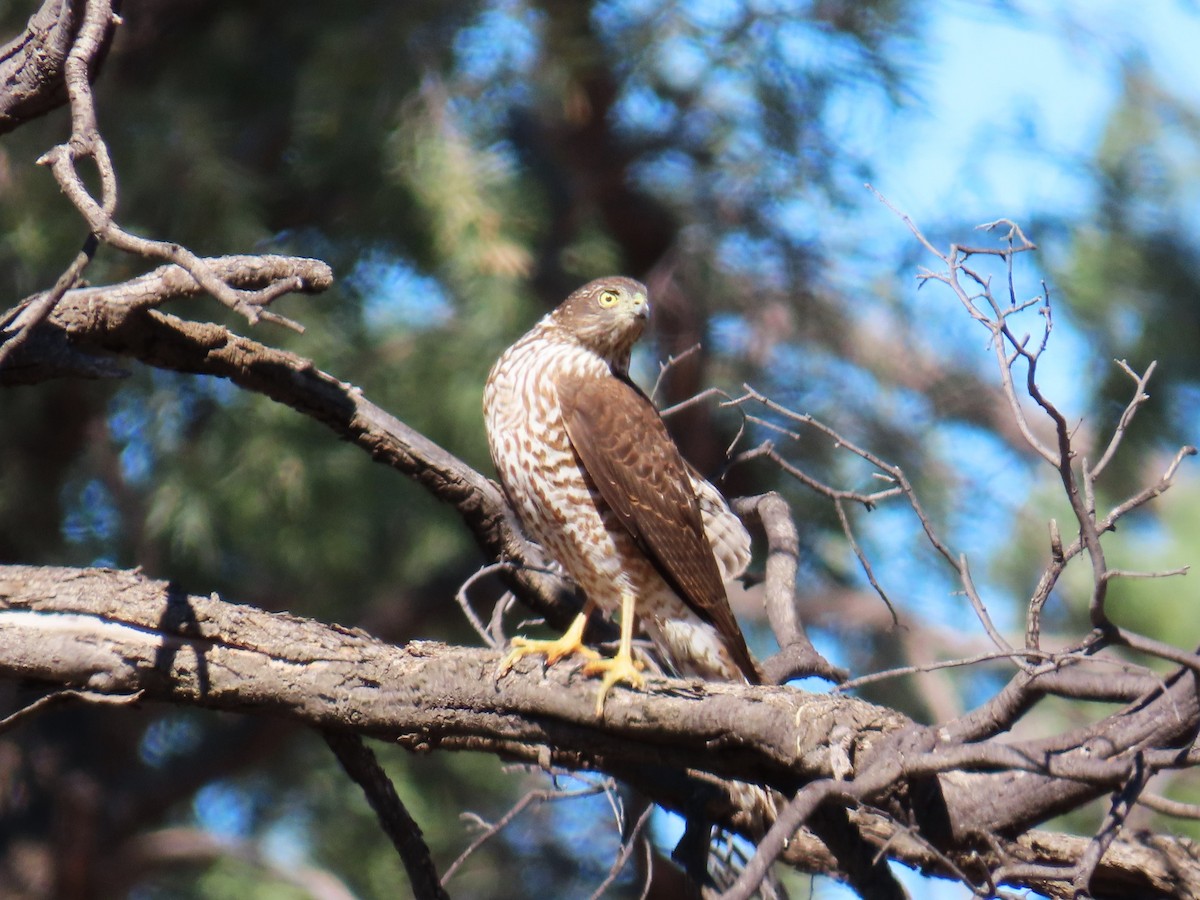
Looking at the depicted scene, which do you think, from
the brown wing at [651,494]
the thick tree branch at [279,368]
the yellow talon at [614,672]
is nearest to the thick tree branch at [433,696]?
the yellow talon at [614,672]

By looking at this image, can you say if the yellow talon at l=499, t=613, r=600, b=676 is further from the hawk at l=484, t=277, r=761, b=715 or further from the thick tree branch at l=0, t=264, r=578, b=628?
the thick tree branch at l=0, t=264, r=578, b=628

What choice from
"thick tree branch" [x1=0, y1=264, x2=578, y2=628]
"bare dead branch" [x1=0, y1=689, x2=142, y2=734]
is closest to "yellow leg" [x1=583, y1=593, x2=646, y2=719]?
"thick tree branch" [x1=0, y1=264, x2=578, y2=628]

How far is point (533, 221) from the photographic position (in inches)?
197

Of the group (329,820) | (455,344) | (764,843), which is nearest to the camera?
(764,843)

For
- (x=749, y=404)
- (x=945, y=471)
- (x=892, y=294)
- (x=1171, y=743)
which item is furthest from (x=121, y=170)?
(x=1171, y=743)

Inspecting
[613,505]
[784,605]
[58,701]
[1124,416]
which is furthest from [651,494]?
[58,701]

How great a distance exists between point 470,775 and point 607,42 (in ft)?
13.2

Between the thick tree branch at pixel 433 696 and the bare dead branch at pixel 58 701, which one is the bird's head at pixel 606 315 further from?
the bare dead branch at pixel 58 701

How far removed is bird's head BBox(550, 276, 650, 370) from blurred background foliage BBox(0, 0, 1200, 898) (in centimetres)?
86

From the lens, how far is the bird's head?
12.8 feet

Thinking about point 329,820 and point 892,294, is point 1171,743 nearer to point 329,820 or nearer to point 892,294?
point 892,294

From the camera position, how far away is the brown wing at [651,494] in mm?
3420

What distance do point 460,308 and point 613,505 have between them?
2374 mm

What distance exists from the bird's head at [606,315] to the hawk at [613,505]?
222mm
